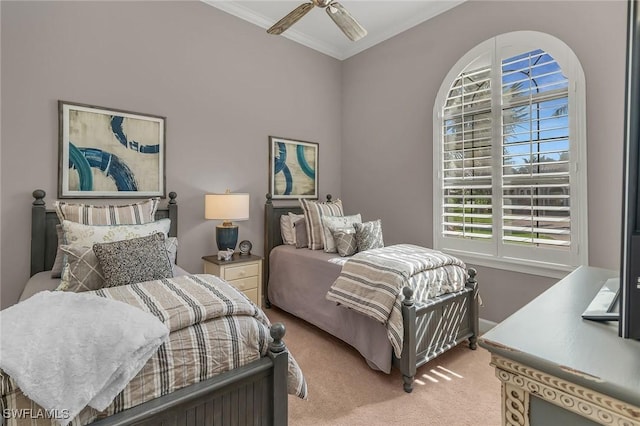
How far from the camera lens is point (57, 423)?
35.7 inches

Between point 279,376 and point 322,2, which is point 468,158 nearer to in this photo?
point 322,2

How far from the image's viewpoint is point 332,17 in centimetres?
219

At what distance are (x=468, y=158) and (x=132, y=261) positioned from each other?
2967 millimetres

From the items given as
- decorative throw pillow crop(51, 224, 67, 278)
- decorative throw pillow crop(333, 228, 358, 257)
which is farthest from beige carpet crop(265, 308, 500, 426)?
decorative throw pillow crop(51, 224, 67, 278)

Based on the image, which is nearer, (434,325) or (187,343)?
(187,343)

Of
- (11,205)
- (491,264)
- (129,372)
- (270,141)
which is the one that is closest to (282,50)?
(270,141)

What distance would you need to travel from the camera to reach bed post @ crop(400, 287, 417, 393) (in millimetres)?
1946

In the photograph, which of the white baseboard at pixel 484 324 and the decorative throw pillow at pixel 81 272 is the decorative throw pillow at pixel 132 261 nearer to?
the decorative throw pillow at pixel 81 272

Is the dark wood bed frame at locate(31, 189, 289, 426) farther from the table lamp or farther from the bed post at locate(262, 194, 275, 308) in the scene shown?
the bed post at locate(262, 194, 275, 308)

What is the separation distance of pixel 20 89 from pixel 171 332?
7.86 ft

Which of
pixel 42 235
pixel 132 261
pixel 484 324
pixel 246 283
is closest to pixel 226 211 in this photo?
pixel 246 283

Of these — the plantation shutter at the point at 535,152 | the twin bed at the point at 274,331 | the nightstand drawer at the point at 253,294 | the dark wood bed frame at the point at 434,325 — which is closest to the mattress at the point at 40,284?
the twin bed at the point at 274,331

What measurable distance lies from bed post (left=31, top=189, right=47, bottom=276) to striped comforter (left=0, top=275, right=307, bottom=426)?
134 centimetres

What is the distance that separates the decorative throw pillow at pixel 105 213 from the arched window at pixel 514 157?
2804mm
